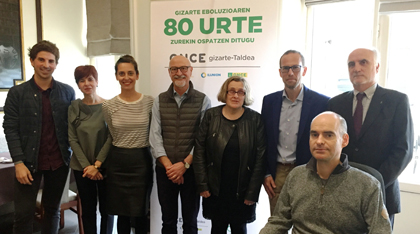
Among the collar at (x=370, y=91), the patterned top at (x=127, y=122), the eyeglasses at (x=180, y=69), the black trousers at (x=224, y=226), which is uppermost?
the eyeglasses at (x=180, y=69)

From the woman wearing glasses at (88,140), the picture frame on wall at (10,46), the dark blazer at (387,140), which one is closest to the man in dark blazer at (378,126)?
the dark blazer at (387,140)

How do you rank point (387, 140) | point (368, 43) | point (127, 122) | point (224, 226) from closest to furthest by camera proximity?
point (387, 140) < point (224, 226) < point (127, 122) < point (368, 43)

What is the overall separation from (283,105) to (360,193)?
2.42ft

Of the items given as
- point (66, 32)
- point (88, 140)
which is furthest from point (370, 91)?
point (66, 32)

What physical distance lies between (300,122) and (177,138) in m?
0.82

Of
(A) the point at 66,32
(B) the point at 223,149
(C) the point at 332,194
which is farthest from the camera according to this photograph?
(A) the point at 66,32

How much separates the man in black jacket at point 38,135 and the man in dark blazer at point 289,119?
59.4 inches

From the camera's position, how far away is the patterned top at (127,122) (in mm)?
1984

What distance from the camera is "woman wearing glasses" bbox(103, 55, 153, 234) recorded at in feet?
6.52

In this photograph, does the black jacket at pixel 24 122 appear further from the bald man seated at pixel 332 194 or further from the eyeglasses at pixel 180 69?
the bald man seated at pixel 332 194

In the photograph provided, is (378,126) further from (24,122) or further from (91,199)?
(24,122)

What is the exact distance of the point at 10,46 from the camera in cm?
335

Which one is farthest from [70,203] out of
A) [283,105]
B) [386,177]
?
[386,177]

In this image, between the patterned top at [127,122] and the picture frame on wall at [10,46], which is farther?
the picture frame on wall at [10,46]
